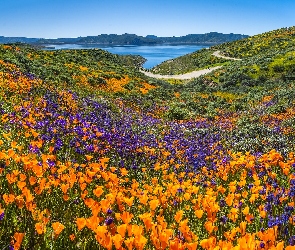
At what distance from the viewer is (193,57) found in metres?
82.9

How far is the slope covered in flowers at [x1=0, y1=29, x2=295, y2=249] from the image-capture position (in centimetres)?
284

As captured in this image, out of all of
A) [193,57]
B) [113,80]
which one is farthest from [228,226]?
[193,57]

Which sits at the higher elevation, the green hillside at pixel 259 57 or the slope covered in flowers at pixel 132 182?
the green hillside at pixel 259 57

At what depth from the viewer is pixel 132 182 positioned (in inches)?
237

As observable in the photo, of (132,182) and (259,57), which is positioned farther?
(259,57)

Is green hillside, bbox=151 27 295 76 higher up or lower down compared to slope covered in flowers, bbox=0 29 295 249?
higher up

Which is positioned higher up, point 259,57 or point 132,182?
point 259,57

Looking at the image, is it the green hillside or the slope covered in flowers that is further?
the green hillside

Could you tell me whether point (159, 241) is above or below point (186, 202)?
above

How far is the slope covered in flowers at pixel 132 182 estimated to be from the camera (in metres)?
2.84

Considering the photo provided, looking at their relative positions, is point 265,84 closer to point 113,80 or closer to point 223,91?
point 223,91

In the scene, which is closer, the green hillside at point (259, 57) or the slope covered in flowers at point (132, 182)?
the slope covered in flowers at point (132, 182)

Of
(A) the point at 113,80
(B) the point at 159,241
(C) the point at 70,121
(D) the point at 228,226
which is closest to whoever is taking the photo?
(B) the point at 159,241

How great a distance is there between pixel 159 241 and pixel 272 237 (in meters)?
0.87
